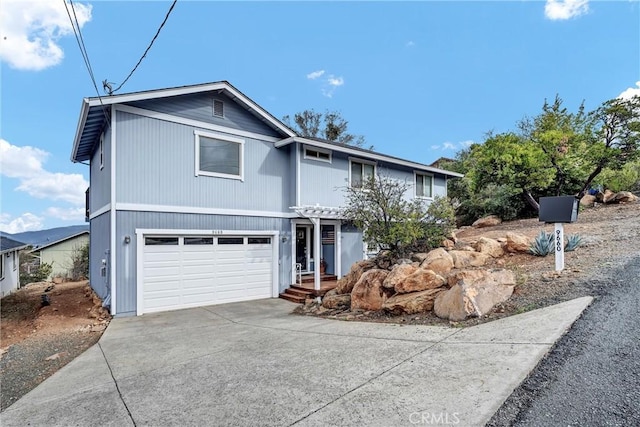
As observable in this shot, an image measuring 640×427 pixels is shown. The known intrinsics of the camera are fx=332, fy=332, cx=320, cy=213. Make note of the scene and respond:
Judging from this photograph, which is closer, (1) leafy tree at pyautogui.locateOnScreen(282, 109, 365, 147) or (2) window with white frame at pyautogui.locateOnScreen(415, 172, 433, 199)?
(2) window with white frame at pyautogui.locateOnScreen(415, 172, 433, 199)

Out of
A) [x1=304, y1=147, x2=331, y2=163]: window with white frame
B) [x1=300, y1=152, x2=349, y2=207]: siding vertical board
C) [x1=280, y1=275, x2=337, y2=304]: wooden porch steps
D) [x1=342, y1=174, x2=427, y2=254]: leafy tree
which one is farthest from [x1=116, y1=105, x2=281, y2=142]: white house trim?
[x1=280, y1=275, x2=337, y2=304]: wooden porch steps

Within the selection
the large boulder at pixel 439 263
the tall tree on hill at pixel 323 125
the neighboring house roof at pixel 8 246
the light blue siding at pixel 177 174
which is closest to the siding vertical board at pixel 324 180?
the light blue siding at pixel 177 174

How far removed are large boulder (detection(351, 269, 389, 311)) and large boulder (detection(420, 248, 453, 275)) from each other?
37.8 inches

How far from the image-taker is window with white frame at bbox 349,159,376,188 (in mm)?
13289

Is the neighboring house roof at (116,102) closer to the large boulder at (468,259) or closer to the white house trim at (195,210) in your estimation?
the white house trim at (195,210)

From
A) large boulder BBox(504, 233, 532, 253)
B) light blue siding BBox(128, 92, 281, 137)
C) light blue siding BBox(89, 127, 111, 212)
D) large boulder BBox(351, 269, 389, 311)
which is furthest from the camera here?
light blue siding BBox(128, 92, 281, 137)

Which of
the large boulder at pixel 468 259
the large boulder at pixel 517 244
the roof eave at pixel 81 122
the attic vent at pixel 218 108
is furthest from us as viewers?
the attic vent at pixel 218 108

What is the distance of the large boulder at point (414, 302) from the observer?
21.4 ft

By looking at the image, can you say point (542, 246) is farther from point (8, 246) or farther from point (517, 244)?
point (8, 246)

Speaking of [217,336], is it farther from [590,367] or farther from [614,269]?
[614,269]

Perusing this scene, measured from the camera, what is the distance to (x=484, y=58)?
604 inches

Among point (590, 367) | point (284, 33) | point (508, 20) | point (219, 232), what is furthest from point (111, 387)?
point (508, 20)

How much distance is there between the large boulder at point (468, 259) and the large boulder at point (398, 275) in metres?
1.13

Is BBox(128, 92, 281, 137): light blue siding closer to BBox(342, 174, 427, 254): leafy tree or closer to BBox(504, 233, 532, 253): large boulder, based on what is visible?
BBox(342, 174, 427, 254): leafy tree
